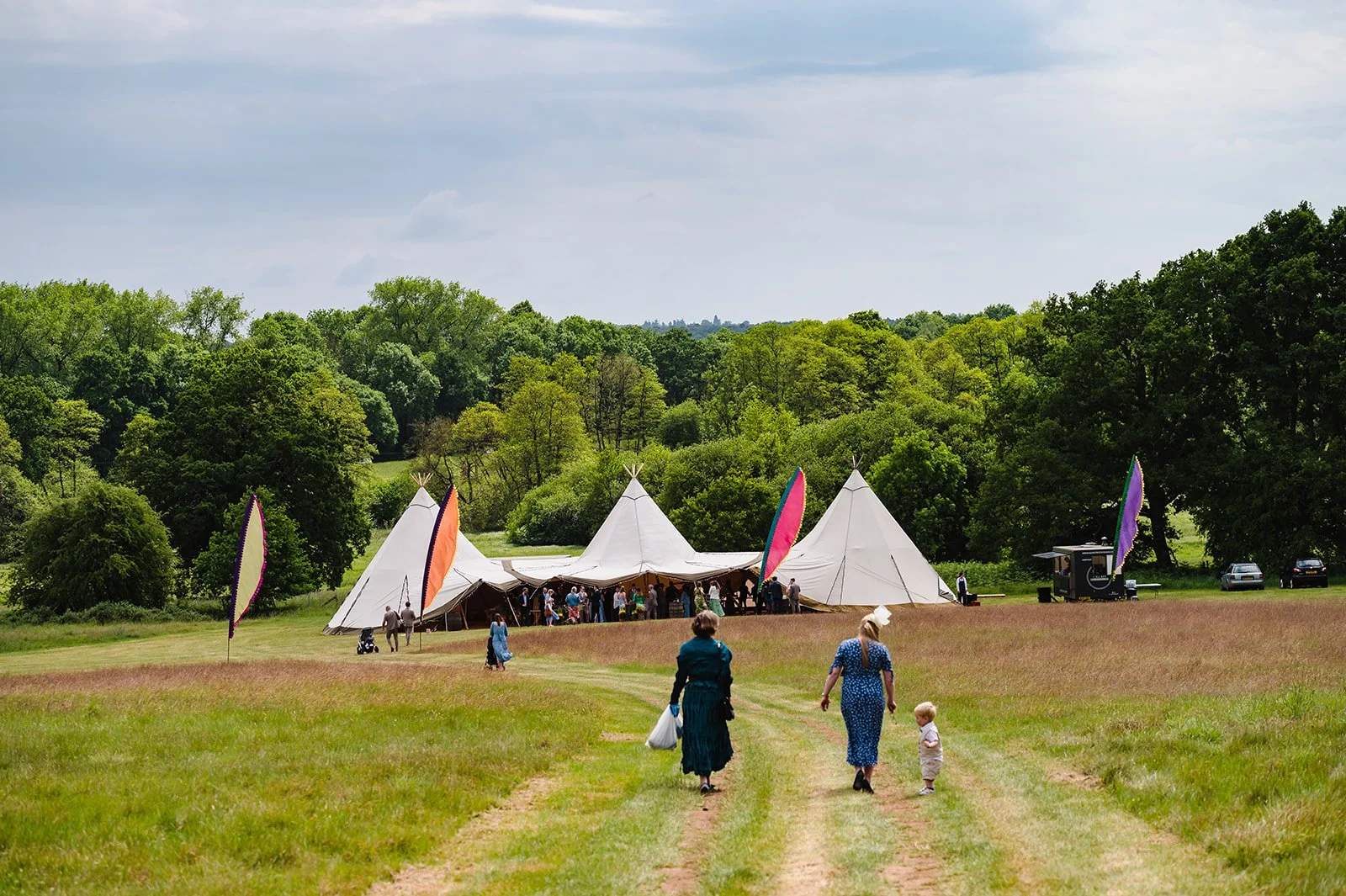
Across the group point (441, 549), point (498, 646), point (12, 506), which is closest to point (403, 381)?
point (12, 506)

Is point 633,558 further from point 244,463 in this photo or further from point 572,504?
point 572,504

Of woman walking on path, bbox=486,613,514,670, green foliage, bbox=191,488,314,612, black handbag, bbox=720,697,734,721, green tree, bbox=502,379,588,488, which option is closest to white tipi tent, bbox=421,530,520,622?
green foliage, bbox=191,488,314,612

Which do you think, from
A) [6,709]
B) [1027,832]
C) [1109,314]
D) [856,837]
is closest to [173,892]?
[856,837]

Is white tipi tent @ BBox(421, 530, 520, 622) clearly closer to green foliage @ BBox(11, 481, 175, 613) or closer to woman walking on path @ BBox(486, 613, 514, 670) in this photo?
green foliage @ BBox(11, 481, 175, 613)

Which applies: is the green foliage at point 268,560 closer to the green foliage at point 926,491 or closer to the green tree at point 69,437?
the green foliage at point 926,491

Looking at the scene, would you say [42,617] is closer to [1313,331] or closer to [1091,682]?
[1091,682]

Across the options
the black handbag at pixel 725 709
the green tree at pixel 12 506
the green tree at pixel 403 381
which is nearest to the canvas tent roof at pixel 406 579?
the black handbag at pixel 725 709

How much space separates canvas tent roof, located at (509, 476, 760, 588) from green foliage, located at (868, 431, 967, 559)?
19362mm

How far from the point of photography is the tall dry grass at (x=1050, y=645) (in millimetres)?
21234

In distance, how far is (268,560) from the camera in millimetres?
58188

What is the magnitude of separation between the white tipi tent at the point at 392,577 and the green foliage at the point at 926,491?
27420mm

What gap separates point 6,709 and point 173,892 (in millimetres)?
13283

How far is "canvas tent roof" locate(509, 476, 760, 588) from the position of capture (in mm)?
47906

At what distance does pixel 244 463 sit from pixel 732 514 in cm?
2366
